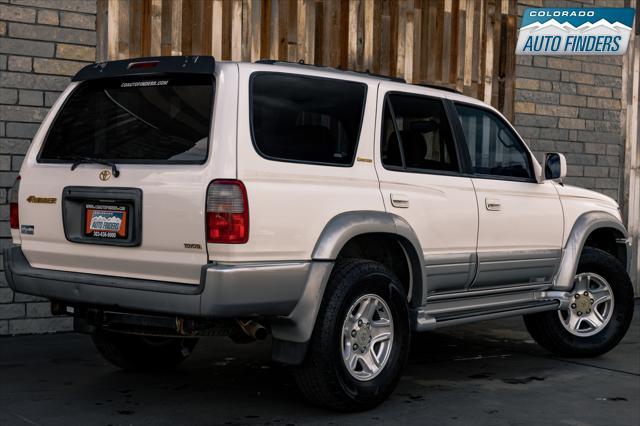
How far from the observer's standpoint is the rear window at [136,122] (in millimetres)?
5180

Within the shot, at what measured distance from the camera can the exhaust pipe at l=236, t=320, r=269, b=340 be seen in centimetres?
530

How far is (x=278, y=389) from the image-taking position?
20.4 feet

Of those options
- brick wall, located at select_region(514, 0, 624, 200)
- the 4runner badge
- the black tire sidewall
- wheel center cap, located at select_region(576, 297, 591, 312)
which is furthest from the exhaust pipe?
brick wall, located at select_region(514, 0, 624, 200)

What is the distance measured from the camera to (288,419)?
5449 mm

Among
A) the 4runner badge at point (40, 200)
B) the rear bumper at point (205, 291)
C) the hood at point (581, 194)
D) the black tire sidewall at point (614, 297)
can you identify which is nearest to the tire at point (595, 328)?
the black tire sidewall at point (614, 297)

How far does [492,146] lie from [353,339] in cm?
202

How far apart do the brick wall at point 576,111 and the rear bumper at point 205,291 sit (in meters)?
7.18

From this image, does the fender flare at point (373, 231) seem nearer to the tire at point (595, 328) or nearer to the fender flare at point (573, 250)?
the fender flare at point (573, 250)

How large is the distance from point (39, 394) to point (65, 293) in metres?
0.93

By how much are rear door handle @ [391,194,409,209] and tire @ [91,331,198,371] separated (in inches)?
71.6

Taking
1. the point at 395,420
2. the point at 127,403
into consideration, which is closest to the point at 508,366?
the point at 395,420

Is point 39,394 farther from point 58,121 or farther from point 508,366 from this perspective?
point 508,366

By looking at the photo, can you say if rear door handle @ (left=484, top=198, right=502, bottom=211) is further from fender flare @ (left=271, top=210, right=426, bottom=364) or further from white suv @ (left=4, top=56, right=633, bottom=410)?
fender flare @ (left=271, top=210, right=426, bottom=364)

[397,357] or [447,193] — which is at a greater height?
[447,193]
